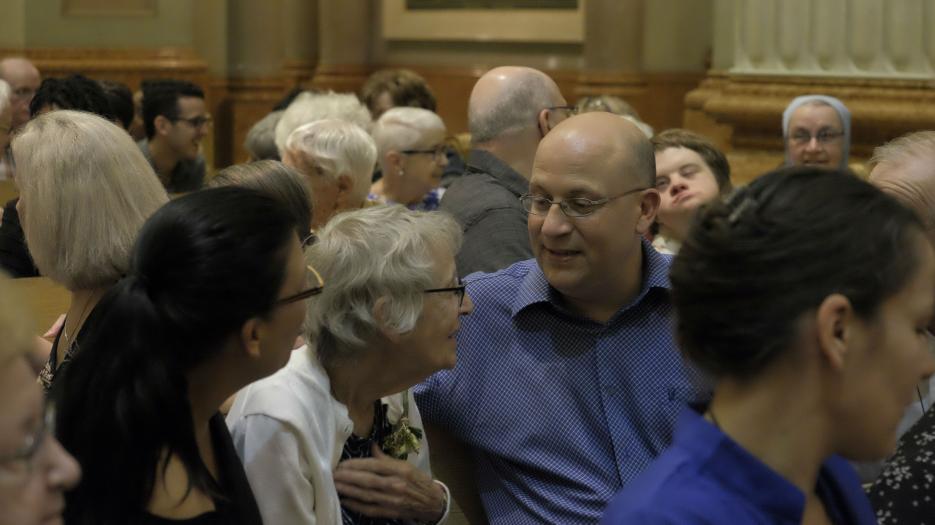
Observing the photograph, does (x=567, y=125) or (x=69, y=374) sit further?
(x=567, y=125)

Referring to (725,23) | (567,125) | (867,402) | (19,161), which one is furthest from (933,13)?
(867,402)

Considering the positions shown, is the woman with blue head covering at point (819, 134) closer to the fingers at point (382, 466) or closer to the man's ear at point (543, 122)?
the man's ear at point (543, 122)

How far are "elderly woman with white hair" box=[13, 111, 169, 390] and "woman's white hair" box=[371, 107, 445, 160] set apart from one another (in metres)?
3.31

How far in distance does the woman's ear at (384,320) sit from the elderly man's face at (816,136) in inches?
137

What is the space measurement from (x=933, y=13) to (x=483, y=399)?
14.1ft

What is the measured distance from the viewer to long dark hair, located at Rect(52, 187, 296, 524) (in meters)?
2.09

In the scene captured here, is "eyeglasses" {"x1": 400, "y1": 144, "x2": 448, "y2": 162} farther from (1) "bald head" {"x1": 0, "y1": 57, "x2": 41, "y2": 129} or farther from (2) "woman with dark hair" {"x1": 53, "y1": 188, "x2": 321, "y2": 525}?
(2) "woman with dark hair" {"x1": 53, "y1": 188, "x2": 321, "y2": 525}

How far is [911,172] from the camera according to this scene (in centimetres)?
341

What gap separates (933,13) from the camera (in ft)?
21.1

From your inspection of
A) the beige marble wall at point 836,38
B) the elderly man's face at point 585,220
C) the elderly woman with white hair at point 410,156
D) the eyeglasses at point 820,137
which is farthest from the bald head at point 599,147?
the beige marble wall at point 836,38

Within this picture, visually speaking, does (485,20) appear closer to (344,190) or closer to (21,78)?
(21,78)

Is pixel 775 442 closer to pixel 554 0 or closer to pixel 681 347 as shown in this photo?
pixel 681 347

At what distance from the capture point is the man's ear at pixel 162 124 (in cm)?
769

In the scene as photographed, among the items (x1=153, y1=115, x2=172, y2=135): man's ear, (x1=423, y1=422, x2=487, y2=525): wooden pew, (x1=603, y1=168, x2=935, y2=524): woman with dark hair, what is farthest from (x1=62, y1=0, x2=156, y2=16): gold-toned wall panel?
(x1=603, y1=168, x2=935, y2=524): woman with dark hair
